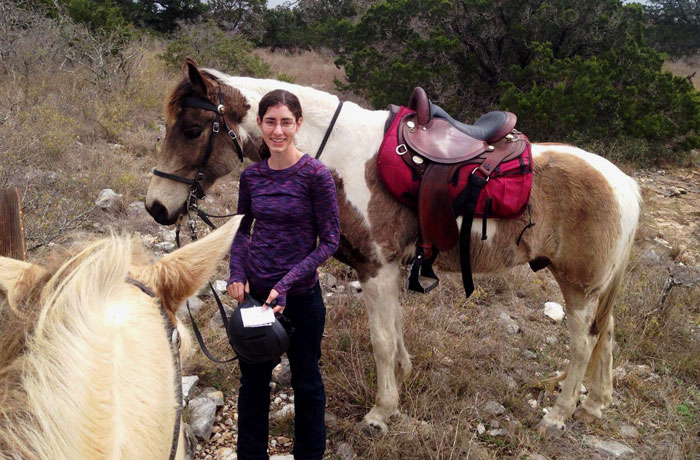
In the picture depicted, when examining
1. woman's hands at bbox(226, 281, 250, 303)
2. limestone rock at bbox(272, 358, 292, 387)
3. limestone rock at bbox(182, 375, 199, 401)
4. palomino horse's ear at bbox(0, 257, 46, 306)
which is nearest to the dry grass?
limestone rock at bbox(182, 375, 199, 401)

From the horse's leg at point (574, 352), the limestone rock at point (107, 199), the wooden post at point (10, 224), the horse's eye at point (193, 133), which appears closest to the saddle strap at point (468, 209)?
the horse's leg at point (574, 352)

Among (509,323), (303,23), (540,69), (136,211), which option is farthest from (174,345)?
(303,23)

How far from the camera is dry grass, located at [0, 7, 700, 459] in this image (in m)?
2.46

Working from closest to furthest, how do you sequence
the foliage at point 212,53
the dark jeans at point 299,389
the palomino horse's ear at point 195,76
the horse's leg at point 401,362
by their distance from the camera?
the dark jeans at point 299,389 → the palomino horse's ear at point 195,76 → the horse's leg at point 401,362 → the foliage at point 212,53

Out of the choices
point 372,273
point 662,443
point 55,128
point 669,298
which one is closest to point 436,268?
point 372,273

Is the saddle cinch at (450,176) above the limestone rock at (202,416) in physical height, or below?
above

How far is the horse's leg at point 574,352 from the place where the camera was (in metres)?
2.57

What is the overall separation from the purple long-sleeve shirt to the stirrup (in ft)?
2.43

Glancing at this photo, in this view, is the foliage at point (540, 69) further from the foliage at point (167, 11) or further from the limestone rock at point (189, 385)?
the foliage at point (167, 11)

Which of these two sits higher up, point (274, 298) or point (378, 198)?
point (378, 198)

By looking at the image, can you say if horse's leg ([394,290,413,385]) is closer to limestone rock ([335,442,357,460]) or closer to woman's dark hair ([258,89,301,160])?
limestone rock ([335,442,357,460])

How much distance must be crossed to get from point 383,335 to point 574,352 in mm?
1207

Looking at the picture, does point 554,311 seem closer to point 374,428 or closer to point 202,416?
point 374,428

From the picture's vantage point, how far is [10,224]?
5.72 feet
